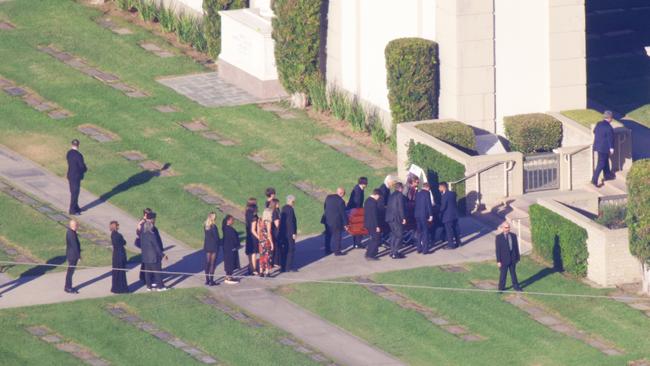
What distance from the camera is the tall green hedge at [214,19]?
4962cm

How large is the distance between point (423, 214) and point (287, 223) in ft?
9.01

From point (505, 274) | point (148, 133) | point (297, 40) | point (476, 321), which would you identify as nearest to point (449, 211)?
point (505, 274)

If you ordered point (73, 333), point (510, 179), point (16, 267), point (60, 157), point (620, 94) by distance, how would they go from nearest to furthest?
1. point (73, 333)
2. point (16, 267)
3. point (510, 179)
4. point (60, 157)
5. point (620, 94)

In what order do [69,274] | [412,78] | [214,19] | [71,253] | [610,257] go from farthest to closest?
[214,19], [412,78], [610,257], [71,253], [69,274]

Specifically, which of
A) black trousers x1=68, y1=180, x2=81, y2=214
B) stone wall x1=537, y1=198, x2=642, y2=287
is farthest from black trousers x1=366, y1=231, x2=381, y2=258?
black trousers x1=68, y1=180, x2=81, y2=214

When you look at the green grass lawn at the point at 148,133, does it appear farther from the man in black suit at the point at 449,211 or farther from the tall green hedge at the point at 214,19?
the man in black suit at the point at 449,211

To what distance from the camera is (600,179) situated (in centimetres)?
4125

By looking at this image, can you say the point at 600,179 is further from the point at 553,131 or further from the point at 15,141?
the point at 15,141

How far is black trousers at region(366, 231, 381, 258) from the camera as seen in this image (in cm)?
3719

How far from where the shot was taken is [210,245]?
35781 mm

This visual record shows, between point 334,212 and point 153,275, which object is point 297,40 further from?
point 153,275

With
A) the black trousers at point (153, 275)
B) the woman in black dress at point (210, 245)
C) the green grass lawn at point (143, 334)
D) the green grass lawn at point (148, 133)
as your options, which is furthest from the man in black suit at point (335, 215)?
the black trousers at point (153, 275)

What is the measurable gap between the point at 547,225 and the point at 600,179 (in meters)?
4.53

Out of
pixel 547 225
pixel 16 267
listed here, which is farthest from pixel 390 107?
pixel 16 267
